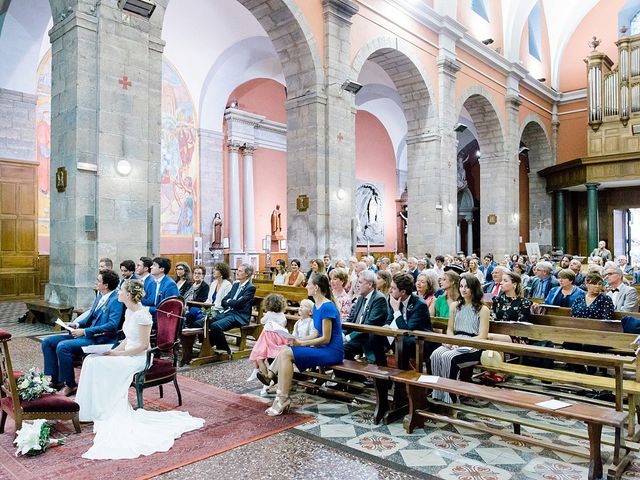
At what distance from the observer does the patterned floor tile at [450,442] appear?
Answer: 11.1ft

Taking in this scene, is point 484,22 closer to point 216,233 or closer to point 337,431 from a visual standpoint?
point 216,233

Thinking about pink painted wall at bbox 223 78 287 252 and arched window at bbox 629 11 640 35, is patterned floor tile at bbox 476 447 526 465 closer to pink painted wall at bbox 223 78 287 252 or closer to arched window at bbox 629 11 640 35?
pink painted wall at bbox 223 78 287 252

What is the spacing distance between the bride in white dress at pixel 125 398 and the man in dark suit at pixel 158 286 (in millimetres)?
1816

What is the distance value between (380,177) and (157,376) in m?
18.3

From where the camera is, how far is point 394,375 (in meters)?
3.82

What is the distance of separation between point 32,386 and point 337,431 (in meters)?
2.16

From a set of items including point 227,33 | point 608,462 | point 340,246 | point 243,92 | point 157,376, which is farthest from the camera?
point 243,92

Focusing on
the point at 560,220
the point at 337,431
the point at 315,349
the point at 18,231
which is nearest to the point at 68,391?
the point at 315,349

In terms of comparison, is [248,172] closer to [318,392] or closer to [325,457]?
[318,392]

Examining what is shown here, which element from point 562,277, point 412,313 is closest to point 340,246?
point 562,277

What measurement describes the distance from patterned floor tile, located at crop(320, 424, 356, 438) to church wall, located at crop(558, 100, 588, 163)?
1989 cm

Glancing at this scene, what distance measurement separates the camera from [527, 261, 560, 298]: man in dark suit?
6441mm

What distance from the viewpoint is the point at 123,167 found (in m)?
7.28

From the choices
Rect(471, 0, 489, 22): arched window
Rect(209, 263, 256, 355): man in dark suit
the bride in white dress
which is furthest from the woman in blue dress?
Rect(471, 0, 489, 22): arched window
